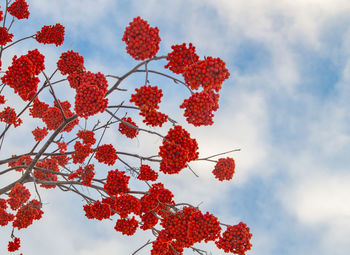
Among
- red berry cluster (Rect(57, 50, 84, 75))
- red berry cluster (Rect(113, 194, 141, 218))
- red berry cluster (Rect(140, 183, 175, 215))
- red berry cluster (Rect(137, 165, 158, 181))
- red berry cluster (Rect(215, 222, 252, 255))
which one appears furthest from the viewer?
red berry cluster (Rect(137, 165, 158, 181))

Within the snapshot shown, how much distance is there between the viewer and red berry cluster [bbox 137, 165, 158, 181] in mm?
8000

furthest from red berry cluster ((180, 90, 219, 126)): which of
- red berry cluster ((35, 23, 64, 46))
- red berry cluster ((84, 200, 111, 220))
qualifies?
red berry cluster ((35, 23, 64, 46))

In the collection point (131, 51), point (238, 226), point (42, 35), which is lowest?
point (238, 226)

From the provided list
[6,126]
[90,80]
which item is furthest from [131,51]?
[6,126]

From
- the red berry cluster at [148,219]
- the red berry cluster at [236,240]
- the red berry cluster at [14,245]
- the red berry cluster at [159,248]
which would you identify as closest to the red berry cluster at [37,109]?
the red berry cluster at [14,245]

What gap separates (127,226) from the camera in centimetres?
738

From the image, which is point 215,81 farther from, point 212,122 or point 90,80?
point 90,80

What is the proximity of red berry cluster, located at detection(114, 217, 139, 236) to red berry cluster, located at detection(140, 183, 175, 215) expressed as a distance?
597 millimetres

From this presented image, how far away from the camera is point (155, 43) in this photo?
529cm

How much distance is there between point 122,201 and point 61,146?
400cm

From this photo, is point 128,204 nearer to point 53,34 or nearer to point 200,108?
point 200,108

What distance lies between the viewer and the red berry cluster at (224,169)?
8.35m

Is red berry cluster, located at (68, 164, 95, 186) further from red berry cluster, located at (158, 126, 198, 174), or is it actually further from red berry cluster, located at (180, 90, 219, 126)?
red berry cluster, located at (180, 90, 219, 126)

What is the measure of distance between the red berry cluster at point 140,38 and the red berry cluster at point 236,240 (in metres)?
4.00
